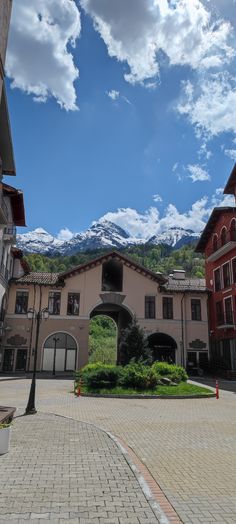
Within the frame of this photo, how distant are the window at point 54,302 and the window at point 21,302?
88.2 inches

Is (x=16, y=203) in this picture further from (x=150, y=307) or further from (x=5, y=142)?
(x=5, y=142)

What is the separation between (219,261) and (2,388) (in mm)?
24797

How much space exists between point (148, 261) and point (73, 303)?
103 m

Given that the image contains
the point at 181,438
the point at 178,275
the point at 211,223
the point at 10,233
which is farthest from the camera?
the point at 178,275

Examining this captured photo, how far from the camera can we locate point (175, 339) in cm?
3872

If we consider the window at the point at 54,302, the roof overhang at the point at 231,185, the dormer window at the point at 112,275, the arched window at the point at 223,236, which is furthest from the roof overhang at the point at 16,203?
the arched window at the point at 223,236

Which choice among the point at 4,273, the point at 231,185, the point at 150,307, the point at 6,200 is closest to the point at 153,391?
the point at 4,273

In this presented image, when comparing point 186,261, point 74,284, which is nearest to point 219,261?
point 74,284

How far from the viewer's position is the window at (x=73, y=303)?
37.7m

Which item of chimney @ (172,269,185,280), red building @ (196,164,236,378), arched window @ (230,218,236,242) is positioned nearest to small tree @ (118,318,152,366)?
red building @ (196,164,236,378)

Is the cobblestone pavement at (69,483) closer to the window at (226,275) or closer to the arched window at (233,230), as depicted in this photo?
the arched window at (233,230)

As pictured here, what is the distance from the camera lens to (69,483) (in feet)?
21.6

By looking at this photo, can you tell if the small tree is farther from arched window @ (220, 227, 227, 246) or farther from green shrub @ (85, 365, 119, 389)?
arched window @ (220, 227, 227, 246)

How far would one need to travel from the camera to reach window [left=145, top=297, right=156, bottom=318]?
1539 inches
